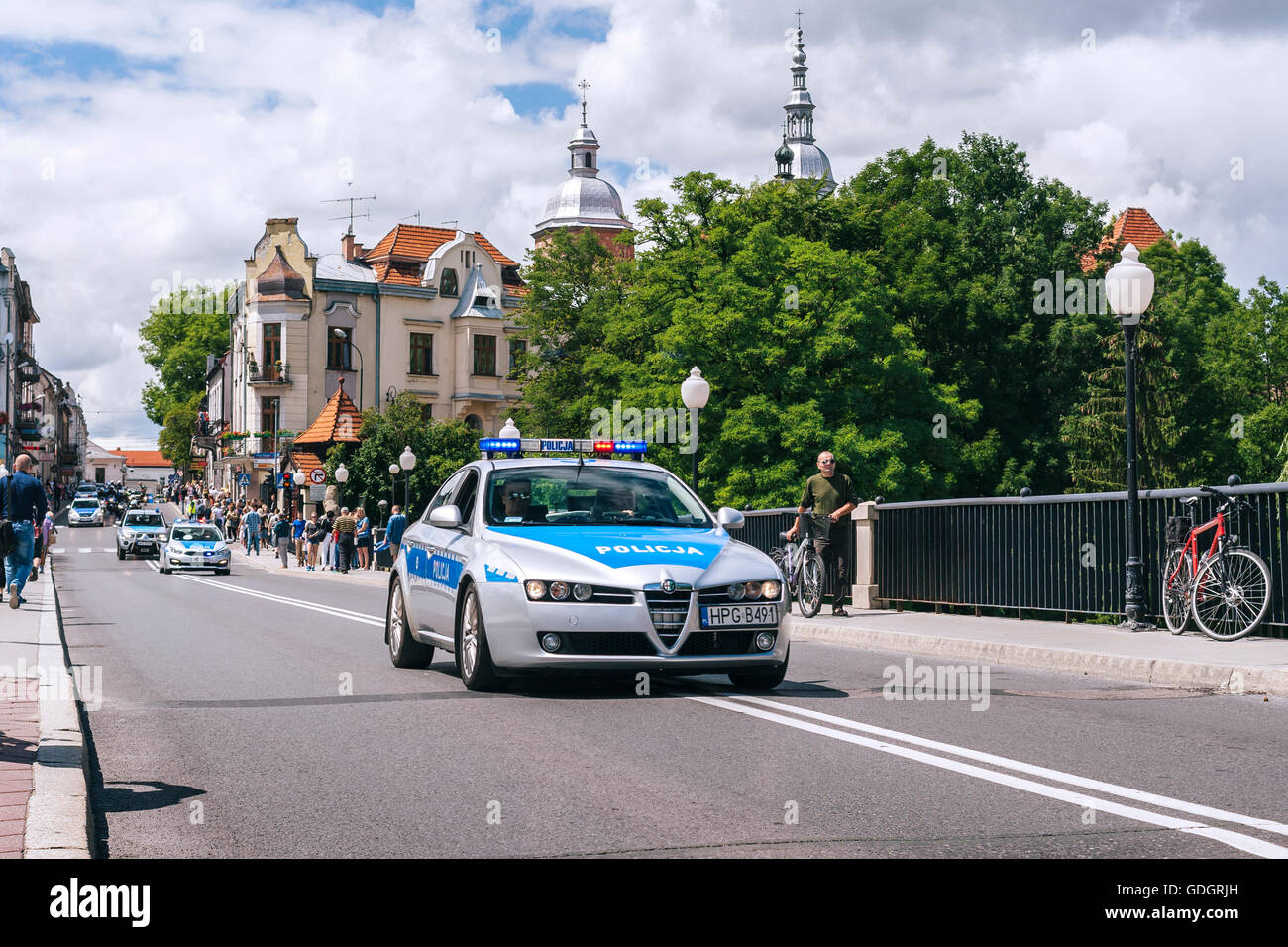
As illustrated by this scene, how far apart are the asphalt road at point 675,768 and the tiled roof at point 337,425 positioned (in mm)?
48194

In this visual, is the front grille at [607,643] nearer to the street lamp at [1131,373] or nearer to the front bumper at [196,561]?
the street lamp at [1131,373]

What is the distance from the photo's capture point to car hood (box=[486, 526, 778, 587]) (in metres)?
9.26

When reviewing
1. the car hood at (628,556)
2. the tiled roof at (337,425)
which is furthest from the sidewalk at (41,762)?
the tiled roof at (337,425)

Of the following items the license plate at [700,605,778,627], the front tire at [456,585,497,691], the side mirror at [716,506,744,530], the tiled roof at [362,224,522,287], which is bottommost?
the front tire at [456,585,497,691]

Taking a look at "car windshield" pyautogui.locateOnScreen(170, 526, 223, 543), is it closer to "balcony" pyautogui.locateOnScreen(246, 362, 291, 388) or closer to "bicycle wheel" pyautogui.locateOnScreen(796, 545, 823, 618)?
"bicycle wheel" pyautogui.locateOnScreen(796, 545, 823, 618)

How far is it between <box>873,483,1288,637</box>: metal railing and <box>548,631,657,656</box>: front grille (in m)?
6.13

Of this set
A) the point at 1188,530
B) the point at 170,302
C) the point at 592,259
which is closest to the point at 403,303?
the point at 592,259

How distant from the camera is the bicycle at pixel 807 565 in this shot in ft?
57.7

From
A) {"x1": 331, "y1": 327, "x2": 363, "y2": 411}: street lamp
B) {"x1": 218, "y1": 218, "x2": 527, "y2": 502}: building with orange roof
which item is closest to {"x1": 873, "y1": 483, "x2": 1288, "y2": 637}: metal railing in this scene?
{"x1": 218, "y1": 218, "x2": 527, "y2": 502}: building with orange roof

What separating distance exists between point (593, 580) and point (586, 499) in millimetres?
1532

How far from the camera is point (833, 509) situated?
57.4 feet

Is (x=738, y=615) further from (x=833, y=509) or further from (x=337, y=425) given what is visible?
(x=337, y=425)

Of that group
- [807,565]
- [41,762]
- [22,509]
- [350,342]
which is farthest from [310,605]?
[350,342]

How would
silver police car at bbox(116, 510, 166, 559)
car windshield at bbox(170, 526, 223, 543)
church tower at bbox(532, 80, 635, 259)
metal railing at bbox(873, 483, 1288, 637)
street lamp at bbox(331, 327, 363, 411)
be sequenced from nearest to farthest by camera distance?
metal railing at bbox(873, 483, 1288, 637) → car windshield at bbox(170, 526, 223, 543) → silver police car at bbox(116, 510, 166, 559) → street lamp at bbox(331, 327, 363, 411) → church tower at bbox(532, 80, 635, 259)
